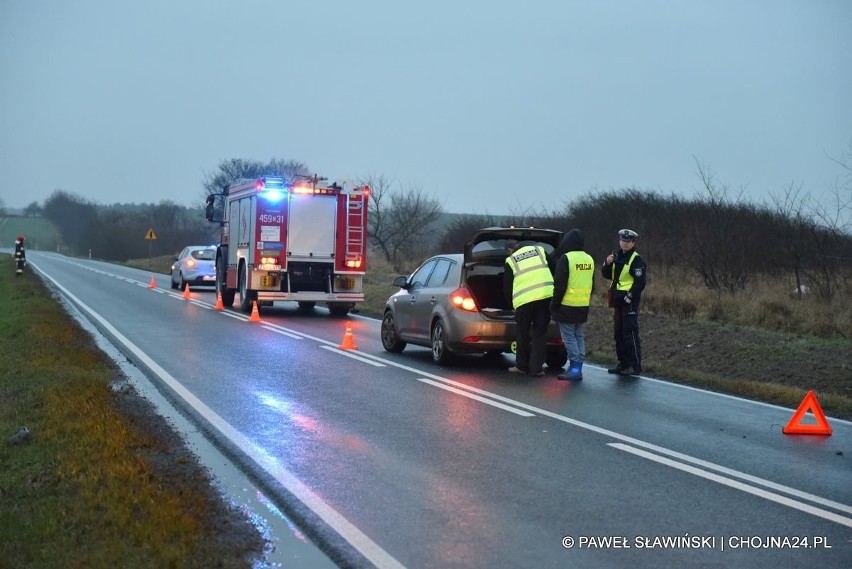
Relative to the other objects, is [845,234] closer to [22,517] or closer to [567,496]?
[567,496]

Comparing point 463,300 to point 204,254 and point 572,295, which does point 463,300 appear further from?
point 204,254

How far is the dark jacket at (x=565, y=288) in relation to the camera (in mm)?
12578

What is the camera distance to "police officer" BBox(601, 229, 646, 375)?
1305 centimetres

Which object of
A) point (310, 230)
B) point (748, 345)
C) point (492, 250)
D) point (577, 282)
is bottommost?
point (748, 345)

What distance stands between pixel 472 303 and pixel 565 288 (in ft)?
4.67

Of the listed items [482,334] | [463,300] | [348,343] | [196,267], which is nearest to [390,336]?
[348,343]

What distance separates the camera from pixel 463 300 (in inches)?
530

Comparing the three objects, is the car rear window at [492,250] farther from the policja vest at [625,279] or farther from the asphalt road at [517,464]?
the asphalt road at [517,464]

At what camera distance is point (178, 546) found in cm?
521

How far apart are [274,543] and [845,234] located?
16430mm

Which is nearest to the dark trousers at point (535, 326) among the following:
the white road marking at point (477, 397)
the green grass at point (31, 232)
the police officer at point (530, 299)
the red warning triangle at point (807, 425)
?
the police officer at point (530, 299)

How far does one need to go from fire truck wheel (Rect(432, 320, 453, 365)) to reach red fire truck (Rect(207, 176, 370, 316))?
9.25 m

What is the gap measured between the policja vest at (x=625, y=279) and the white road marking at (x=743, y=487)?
16.2 feet

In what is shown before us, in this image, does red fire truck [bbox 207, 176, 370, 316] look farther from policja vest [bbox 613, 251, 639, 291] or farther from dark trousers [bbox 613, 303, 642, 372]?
policja vest [bbox 613, 251, 639, 291]
